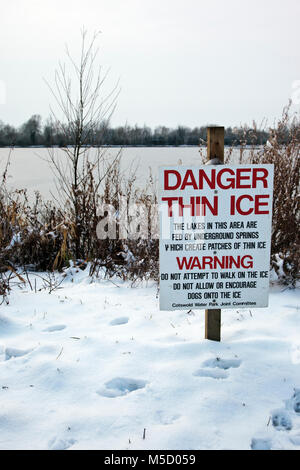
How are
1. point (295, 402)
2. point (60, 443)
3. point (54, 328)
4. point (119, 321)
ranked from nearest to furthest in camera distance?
point (60, 443), point (295, 402), point (54, 328), point (119, 321)

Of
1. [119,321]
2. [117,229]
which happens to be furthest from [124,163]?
[119,321]

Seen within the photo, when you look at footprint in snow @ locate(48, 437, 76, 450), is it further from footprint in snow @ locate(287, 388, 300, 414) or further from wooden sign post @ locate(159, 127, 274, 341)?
footprint in snow @ locate(287, 388, 300, 414)

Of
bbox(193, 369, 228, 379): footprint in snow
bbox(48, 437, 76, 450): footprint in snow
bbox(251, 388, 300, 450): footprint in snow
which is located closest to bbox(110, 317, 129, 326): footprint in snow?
bbox(193, 369, 228, 379): footprint in snow

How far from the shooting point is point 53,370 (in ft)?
7.96

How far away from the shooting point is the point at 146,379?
233cm

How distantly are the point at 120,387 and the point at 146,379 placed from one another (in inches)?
6.3

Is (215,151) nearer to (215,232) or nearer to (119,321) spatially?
(215,232)

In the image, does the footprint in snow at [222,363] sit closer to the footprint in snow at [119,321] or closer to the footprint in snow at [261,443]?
the footprint in snow at [261,443]

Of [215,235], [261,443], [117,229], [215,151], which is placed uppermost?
[215,151]

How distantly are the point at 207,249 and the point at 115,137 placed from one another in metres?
3.33

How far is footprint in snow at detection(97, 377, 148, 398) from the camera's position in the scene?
2238mm
